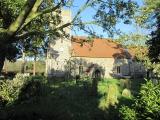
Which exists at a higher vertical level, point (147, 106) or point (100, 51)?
point (100, 51)

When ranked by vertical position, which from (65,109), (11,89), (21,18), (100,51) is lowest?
(65,109)

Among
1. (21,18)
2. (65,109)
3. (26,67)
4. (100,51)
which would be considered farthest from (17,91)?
(26,67)

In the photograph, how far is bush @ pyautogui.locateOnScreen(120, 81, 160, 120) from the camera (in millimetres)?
9898

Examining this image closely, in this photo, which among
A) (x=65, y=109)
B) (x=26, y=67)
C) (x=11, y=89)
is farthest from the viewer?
(x=26, y=67)

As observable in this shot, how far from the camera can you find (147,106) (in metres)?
10.1

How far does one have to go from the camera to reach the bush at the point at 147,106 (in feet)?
32.5

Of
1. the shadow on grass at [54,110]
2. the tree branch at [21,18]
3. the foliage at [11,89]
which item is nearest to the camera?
the tree branch at [21,18]

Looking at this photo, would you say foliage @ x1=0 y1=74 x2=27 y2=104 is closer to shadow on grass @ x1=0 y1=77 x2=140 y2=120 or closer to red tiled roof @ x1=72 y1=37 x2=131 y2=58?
shadow on grass @ x1=0 y1=77 x2=140 y2=120

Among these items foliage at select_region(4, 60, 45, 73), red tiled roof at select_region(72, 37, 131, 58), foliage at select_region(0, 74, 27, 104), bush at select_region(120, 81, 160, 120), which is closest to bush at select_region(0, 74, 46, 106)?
foliage at select_region(0, 74, 27, 104)

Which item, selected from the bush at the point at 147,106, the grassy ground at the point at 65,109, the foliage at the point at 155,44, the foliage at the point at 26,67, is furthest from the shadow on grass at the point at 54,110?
the foliage at the point at 26,67

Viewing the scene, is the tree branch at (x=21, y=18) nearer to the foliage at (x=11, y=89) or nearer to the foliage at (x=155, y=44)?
the foliage at (x=11, y=89)

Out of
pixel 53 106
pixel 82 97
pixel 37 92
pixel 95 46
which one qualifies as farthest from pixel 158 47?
pixel 95 46

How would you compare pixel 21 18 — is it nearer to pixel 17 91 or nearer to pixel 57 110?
pixel 57 110

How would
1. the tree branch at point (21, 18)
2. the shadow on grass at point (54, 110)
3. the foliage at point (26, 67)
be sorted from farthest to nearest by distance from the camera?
the foliage at point (26, 67)
the shadow on grass at point (54, 110)
the tree branch at point (21, 18)
